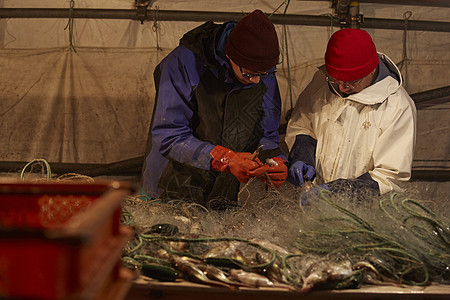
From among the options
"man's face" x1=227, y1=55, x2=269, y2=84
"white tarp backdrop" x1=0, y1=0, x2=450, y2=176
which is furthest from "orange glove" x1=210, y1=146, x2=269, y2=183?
"white tarp backdrop" x1=0, y1=0, x2=450, y2=176

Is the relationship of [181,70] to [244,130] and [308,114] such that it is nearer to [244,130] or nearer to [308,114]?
[244,130]

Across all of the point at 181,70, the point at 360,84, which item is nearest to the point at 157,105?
the point at 181,70

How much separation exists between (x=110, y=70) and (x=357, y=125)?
7.60 feet

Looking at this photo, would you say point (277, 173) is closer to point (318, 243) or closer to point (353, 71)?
point (353, 71)

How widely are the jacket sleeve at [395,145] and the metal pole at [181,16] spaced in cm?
129

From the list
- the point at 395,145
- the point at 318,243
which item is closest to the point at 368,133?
the point at 395,145

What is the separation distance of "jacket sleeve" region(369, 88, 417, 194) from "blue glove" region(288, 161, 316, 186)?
0.41 meters

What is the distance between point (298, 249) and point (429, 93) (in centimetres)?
281

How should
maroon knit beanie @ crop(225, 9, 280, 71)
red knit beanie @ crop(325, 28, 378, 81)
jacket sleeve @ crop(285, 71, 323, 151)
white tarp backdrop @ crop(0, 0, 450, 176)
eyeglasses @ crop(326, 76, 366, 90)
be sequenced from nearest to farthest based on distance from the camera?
maroon knit beanie @ crop(225, 9, 280, 71), red knit beanie @ crop(325, 28, 378, 81), eyeglasses @ crop(326, 76, 366, 90), jacket sleeve @ crop(285, 71, 323, 151), white tarp backdrop @ crop(0, 0, 450, 176)

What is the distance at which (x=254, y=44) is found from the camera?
307 cm

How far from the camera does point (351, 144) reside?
11.2 ft

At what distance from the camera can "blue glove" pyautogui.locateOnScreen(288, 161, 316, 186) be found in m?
3.41

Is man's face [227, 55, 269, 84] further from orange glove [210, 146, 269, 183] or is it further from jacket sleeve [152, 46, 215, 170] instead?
orange glove [210, 146, 269, 183]

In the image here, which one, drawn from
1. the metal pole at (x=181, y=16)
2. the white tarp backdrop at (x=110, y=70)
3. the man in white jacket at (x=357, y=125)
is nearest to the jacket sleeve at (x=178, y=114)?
the man in white jacket at (x=357, y=125)
